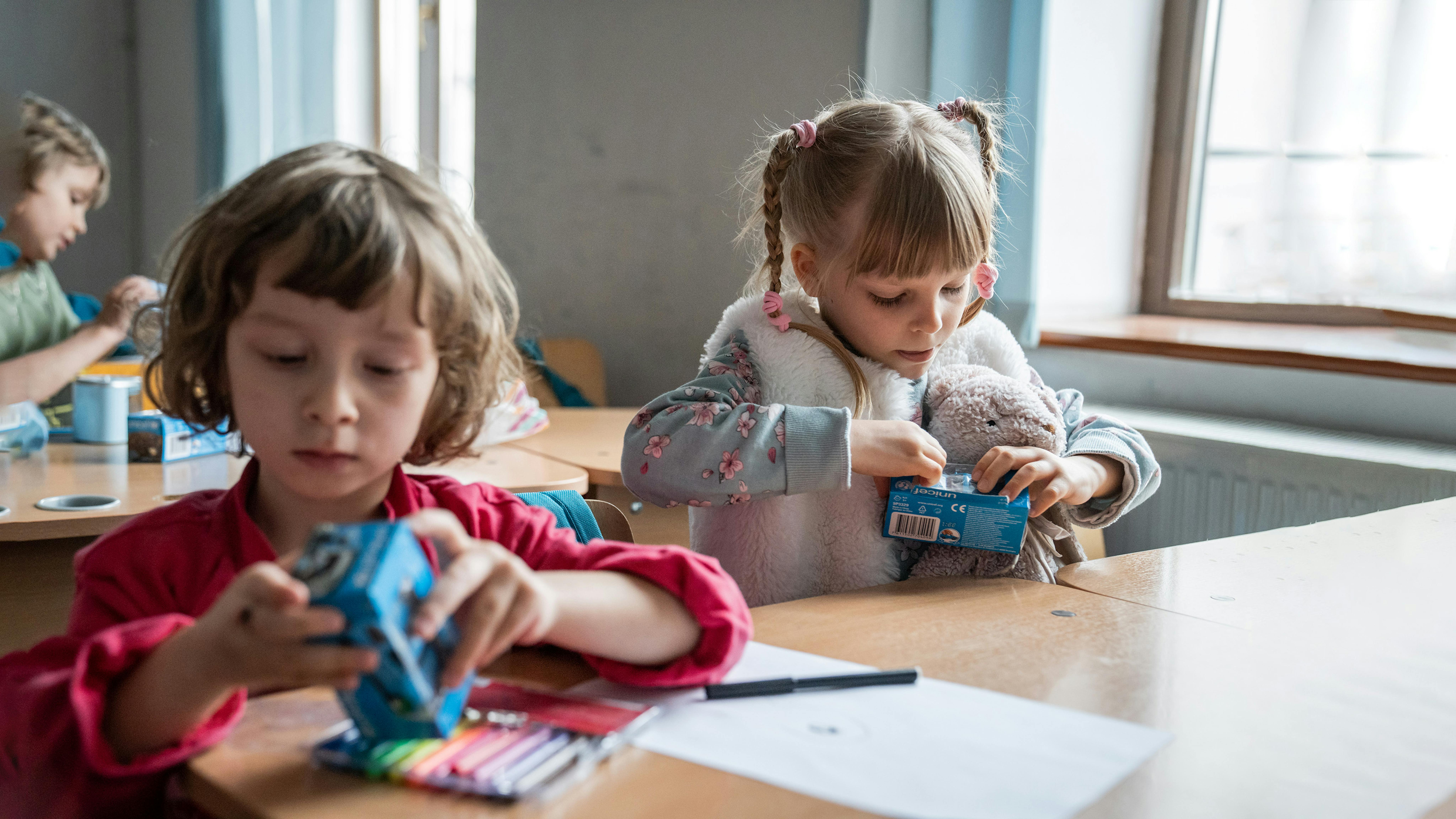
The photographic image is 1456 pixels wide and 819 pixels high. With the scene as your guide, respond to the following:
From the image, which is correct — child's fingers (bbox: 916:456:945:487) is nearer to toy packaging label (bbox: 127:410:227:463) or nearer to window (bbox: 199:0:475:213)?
toy packaging label (bbox: 127:410:227:463)

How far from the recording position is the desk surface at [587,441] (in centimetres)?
190

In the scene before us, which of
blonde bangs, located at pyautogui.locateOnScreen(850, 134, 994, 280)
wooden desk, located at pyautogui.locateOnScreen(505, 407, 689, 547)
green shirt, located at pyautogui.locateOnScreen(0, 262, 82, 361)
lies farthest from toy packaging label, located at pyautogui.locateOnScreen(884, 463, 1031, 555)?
green shirt, located at pyautogui.locateOnScreen(0, 262, 82, 361)

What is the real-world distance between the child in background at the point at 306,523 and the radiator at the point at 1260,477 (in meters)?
1.35

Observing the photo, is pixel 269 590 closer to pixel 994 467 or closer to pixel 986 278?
pixel 994 467

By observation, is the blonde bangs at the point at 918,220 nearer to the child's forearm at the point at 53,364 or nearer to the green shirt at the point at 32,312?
the child's forearm at the point at 53,364

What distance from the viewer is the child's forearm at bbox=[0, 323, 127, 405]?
6.56 feet

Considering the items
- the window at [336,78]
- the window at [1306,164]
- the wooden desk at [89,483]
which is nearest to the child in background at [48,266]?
the wooden desk at [89,483]

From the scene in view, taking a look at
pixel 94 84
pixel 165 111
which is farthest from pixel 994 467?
pixel 165 111

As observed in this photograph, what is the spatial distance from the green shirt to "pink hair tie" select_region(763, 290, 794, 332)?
1637 mm

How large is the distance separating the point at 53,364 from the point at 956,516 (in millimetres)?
1803

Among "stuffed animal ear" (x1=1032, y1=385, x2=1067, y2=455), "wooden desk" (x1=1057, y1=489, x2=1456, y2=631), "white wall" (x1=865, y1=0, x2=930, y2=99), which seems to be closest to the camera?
"wooden desk" (x1=1057, y1=489, x2=1456, y2=631)

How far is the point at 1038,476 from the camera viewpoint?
1.11 metres

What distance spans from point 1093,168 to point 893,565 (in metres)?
1.75

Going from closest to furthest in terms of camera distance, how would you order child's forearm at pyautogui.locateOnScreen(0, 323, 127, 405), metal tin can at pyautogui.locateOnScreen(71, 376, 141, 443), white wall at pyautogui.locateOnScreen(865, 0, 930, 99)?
metal tin can at pyautogui.locateOnScreen(71, 376, 141, 443) → child's forearm at pyautogui.locateOnScreen(0, 323, 127, 405) → white wall at pyautogui.locateOnScreen(865, 0, 930, 99)
